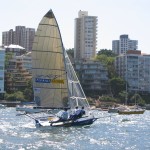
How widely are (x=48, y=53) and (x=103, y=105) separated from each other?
8713 centimetres

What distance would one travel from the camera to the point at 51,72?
5822 cm

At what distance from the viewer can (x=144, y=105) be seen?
513ft

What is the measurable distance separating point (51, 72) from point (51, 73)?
0.41 ft

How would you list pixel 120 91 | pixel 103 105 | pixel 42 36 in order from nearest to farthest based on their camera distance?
1. pixel 42 36
2. pixel 103 105
3. pixel 120 91

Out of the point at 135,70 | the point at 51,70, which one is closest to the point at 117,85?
the point at 135,70

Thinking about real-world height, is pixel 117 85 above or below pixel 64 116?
above

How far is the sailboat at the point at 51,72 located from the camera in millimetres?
57531

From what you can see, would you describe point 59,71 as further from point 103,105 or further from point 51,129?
point 103,105

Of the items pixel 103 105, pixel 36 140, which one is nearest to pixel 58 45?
pixel 36 140

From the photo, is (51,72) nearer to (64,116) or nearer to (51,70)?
(51,70)

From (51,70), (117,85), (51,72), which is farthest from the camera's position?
(117,85)

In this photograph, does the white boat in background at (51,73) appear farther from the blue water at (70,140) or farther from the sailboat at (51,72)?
the blue water at (70,140)

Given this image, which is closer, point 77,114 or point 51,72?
point 77,114

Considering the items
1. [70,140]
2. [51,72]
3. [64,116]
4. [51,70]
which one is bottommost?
[70,140]
